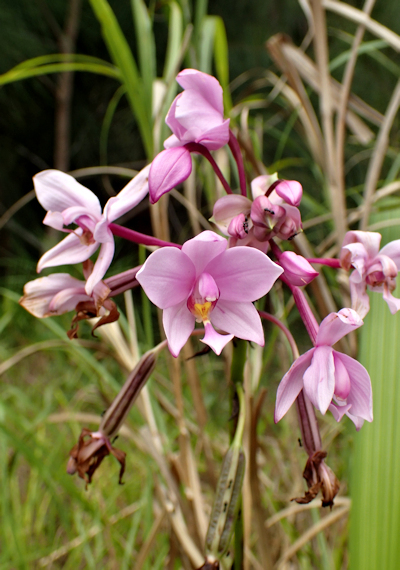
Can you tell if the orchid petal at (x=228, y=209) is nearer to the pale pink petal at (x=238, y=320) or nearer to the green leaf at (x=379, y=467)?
the pale pink petal at (x=238, y=320)

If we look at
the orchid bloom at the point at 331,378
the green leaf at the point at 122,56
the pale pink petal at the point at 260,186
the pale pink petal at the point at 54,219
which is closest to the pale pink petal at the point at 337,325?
the orchid bloom at the point at 331,378

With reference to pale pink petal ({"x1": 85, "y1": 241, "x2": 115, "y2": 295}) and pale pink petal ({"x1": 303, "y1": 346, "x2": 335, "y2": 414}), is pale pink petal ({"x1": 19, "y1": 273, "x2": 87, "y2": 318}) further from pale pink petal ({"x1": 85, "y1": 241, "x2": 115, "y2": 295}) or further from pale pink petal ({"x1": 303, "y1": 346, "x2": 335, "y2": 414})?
pale pink petal ({"x1": 303, "y1": 346, "x2": 335, "y2": 414})

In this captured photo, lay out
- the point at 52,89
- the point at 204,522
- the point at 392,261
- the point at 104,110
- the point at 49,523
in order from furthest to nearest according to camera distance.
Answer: the point at 104,110 → the point at 52,89 → the point at 49,523 → the point at 204,522 → the point at 392,261

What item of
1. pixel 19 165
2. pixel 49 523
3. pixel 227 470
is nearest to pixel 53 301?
pixel 227 470

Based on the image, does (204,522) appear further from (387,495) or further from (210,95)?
(210,95)

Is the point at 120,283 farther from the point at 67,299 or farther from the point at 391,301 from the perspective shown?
the point at 391,301

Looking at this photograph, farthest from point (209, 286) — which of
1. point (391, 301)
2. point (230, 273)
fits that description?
point (391, 301)
